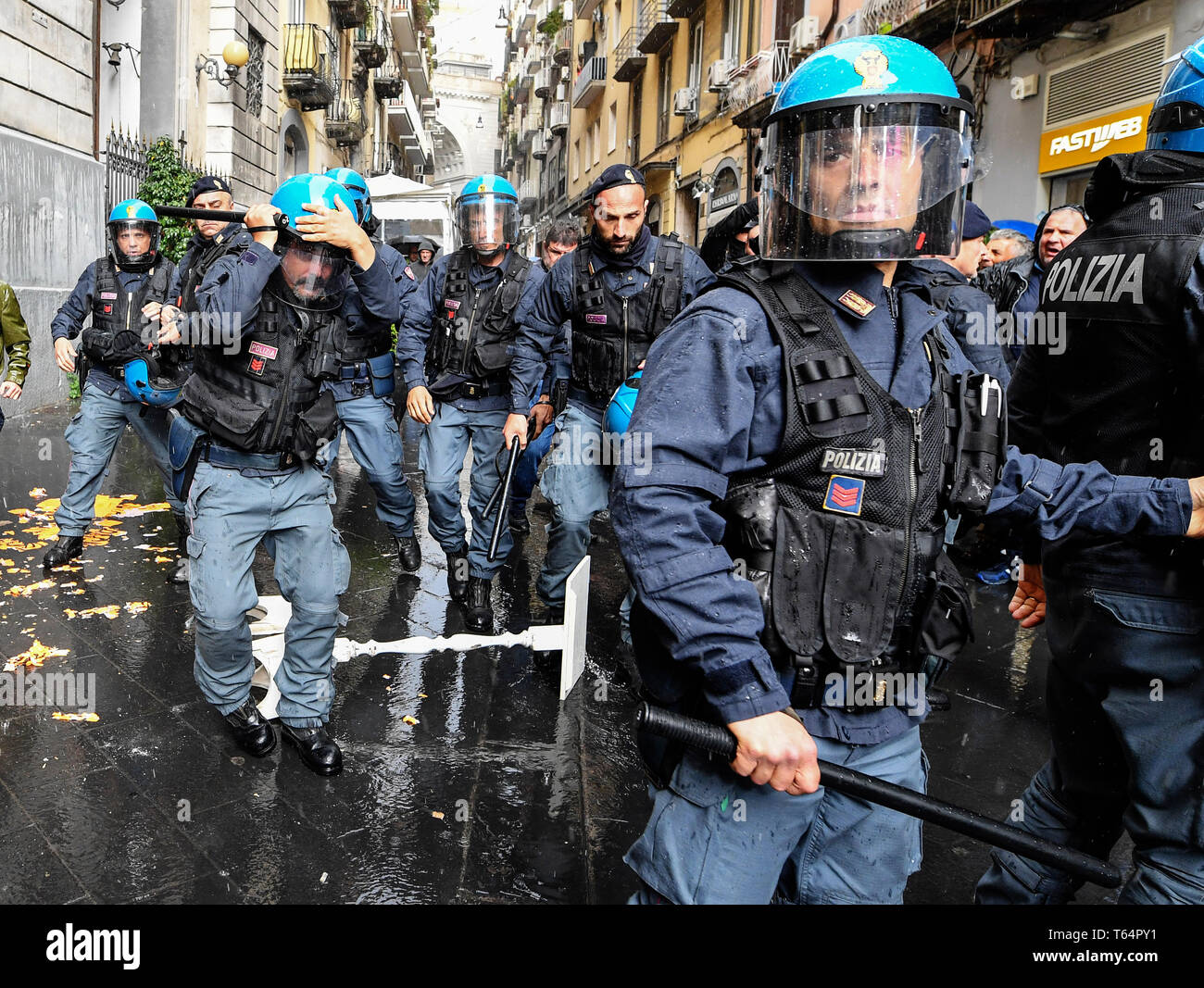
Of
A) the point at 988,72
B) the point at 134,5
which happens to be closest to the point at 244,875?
the point at 988,72

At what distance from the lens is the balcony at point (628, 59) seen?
88.7 feet

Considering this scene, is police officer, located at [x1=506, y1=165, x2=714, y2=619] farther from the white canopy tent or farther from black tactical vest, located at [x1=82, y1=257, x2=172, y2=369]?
the white canopy tent

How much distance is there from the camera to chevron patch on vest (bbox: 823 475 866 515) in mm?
1665

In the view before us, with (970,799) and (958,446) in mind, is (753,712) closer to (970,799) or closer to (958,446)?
(958,446)

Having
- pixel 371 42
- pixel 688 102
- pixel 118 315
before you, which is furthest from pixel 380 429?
pixel 371 42

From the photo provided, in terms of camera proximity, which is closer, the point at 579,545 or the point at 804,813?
the point at 804,813

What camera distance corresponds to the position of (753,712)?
1520 mm

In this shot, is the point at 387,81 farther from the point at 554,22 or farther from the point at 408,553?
the point at 408,553

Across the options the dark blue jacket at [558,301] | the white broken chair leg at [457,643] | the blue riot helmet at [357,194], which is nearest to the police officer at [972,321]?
the dark blue jacket at [558,301]

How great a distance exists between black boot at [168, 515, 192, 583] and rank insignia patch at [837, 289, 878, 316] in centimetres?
376

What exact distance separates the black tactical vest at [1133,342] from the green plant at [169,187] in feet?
39.0

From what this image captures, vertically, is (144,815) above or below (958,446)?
below

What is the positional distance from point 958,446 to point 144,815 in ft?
8.43

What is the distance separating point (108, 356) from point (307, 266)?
2.78 m
